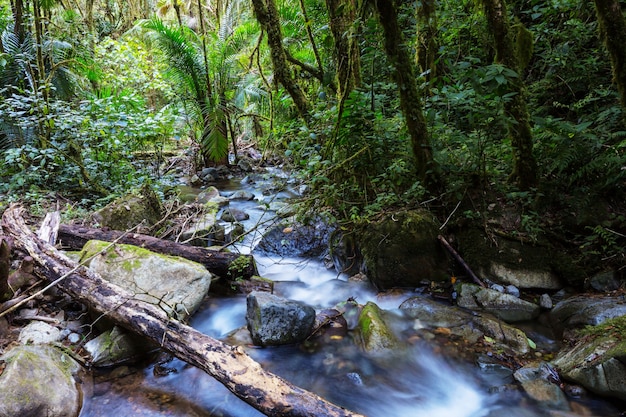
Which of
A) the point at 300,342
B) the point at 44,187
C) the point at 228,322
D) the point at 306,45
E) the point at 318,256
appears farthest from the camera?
the point at 306,45

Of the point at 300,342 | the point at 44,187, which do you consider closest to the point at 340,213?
the point at 300,342

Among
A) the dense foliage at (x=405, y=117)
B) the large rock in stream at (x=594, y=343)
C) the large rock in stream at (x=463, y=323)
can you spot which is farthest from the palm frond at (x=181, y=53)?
the large rock in stream at (x=594, y=343)

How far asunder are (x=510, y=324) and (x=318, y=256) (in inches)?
109

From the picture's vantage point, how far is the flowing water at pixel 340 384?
9.49 ft

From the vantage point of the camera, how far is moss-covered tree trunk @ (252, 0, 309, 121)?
231 inches

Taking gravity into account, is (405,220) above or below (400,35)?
below

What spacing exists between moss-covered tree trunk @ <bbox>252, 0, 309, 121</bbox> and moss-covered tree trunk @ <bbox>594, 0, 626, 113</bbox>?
3.79 m

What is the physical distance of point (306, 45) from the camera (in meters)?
8.66

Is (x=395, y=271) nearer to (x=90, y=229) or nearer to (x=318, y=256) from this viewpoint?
(x=318, y=256)

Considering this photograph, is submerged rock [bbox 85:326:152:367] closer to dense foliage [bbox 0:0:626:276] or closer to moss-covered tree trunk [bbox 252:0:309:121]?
dense foliage [bbox 0:0:626:276]

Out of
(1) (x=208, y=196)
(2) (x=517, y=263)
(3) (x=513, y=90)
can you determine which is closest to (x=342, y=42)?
(3) (x=513, y=90)

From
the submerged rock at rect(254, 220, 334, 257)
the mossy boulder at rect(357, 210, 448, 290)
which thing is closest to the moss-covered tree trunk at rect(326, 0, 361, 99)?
the mossy boulder at rect(357, 210, 448, 290)

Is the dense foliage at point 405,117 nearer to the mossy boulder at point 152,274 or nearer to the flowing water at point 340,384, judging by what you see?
the flowing water at point 340,384

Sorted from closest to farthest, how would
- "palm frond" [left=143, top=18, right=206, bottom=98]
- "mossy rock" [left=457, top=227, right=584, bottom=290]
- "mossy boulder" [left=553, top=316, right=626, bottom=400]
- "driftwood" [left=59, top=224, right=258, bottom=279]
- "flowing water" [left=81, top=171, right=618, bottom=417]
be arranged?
"mossy boulder" [left=553, top=316, right=626, bottom=400] < "flowing water" [left=81, top=171, right=618, bottom=417] < "mossy rock" [left=457, top=227, right=584, bottom=290] < "driftwood" [left=59, top=224, right=258, bottom=279] < "palm frond" [left=143, top=18, right=206, bottom=98]
